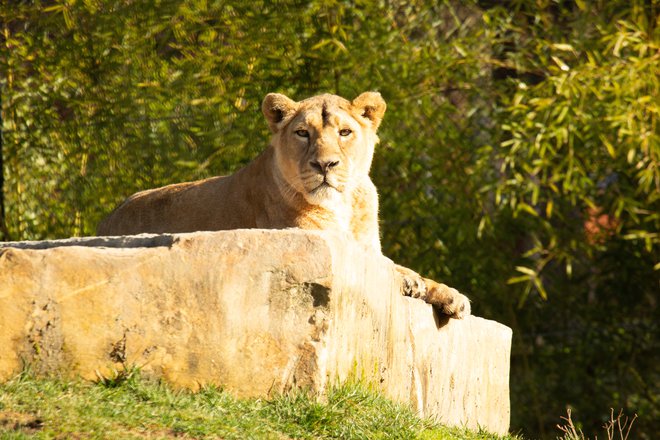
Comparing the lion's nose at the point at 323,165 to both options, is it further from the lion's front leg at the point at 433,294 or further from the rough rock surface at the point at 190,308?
the rough rock surface at the point at 190,308

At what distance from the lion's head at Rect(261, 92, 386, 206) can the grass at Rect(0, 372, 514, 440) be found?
1.30 m

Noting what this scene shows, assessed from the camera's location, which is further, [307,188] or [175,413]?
[307,188]

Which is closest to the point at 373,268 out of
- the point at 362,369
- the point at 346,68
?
the point at 362,369

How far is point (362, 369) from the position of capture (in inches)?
192

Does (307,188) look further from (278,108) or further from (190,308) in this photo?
(190,308)

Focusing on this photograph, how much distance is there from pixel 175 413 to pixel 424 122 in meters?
5.43

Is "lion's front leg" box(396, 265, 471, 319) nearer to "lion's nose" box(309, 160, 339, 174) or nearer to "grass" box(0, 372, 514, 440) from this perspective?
"lion's nose" box(309, 160, 339, 174)

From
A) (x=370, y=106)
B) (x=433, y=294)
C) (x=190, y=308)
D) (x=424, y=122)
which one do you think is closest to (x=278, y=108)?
(x=370, y=106)

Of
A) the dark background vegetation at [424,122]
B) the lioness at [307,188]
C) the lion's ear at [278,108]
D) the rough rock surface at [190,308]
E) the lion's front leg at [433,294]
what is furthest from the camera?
the dark background vegetation at [424,122]

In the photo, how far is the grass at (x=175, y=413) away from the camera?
3850mm

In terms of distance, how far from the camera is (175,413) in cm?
407

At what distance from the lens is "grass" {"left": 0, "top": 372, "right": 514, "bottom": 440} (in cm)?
385

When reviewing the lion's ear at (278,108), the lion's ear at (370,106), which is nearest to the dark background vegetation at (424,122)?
the lion's ear at (370,106)

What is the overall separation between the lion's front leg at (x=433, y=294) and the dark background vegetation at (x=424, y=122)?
8.83ft
